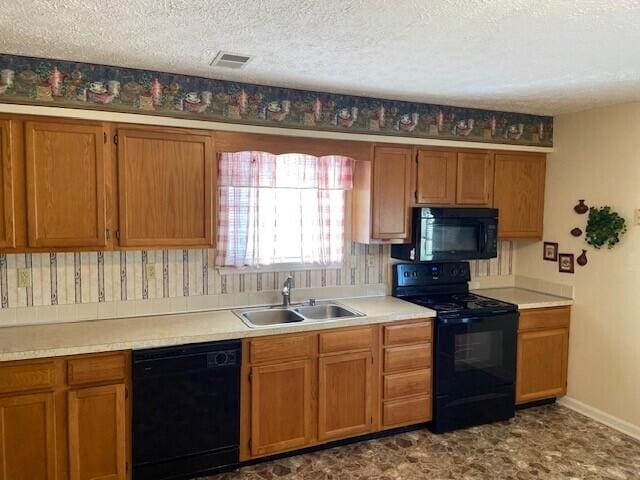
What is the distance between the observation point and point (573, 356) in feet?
13.1

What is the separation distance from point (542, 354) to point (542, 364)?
0.27 ft

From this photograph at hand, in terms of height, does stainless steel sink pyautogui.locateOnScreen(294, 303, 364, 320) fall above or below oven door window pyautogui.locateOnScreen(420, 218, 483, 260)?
below

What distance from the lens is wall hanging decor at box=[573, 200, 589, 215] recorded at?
386cm

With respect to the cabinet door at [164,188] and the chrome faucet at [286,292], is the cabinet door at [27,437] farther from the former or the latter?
the chrome faucet at [286,292]

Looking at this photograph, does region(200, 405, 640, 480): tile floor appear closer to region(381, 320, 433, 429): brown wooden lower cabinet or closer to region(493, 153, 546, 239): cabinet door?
region(381, 320, 433, 429): brown wooden lower cabinet

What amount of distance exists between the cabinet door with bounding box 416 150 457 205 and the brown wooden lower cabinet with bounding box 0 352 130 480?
2.37 m

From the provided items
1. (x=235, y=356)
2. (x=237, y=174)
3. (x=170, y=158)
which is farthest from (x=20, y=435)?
(x=237, y=174)

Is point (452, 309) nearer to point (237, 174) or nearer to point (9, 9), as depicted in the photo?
point (237, 174)

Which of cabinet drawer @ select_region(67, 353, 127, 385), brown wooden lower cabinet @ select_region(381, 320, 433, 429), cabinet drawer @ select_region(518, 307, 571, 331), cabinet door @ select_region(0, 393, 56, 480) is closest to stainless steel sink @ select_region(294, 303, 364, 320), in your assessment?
brown wooden lower cabinet @ select_region(381, 320, 433, 429)

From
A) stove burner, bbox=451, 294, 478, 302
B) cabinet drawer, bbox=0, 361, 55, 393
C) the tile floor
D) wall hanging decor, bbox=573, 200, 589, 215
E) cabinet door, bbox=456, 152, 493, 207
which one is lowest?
the tile floor

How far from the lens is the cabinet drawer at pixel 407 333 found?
10.9 feet

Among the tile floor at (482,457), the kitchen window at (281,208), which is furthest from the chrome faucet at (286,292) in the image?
the tile floor at (482,457)

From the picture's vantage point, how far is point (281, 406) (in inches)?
120

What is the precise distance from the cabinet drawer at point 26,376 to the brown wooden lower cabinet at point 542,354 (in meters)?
3.22
